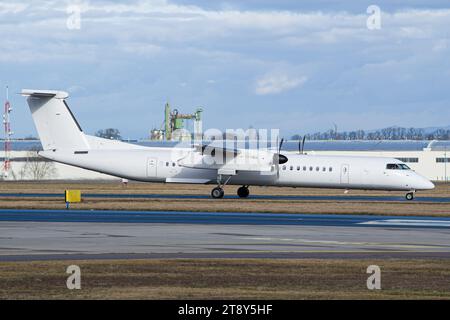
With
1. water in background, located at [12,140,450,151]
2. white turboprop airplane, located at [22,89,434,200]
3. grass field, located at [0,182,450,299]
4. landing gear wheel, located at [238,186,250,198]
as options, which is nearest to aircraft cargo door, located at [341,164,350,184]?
white turboprop airplane, located at [22,89,434,200]

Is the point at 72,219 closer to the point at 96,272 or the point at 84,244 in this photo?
the point at 84,244

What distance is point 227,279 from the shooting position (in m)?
19.7

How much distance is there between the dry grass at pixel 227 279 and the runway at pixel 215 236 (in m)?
1.63

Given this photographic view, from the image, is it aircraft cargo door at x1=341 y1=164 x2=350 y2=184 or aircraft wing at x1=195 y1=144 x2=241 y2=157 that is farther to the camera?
aircraft wing at x1=195 y1=144 x2=241 y2=157

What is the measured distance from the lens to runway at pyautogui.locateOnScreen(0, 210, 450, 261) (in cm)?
2472

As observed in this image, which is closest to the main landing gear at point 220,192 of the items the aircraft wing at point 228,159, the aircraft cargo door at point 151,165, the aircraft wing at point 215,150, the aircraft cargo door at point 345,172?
the aircraft wing at point 228,159

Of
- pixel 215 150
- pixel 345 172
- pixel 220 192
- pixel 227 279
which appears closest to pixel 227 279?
pixel 227 279

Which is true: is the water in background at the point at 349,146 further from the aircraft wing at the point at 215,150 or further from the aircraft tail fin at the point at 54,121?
the aircraft tail fin at the point at 54,121

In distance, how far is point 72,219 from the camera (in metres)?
36.7

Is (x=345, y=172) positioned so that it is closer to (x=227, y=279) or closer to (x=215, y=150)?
(x=215, y=150)

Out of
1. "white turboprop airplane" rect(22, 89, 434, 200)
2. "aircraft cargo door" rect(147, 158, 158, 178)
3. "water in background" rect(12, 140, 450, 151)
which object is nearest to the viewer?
"white turboprop airplane" rect(22, 89, 434, 200)

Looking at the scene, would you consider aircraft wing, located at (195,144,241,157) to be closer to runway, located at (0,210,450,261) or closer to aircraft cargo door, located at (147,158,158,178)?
aircraft cargo door, located at (147,158,158,178)

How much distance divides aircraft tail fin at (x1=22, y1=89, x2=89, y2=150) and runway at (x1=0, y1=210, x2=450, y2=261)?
14060 millimetres

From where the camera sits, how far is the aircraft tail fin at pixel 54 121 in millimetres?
54344
